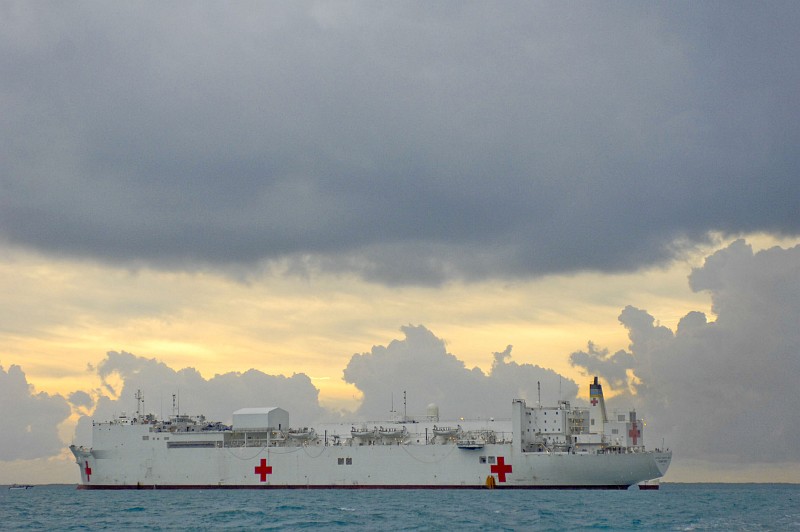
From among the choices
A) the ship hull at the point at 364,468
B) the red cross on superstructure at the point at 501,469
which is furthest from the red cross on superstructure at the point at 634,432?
the red cross on superstructure at the point at 501,469

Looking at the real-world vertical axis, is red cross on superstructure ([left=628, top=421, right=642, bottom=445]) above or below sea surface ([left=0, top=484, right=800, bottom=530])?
above

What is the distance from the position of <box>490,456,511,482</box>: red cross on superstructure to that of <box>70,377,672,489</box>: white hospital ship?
0.05 m

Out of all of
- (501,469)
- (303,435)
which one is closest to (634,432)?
(501,469)

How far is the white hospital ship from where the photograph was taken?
170ft

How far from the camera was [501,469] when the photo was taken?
5200cm

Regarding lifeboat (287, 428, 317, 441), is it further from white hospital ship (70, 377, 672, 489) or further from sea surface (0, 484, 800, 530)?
sea surface (0, 484, 800, 530)

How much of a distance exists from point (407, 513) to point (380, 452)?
16.9 meters

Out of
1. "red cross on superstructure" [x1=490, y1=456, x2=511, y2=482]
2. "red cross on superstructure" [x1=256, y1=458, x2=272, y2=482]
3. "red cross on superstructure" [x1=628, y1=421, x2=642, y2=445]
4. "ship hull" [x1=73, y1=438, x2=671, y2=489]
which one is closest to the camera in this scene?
"ship hull" [x1=73, y1=438, x2=671, y2=489]

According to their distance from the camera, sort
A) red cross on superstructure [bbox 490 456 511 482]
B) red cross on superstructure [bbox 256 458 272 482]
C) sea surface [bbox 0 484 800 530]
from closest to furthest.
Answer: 1. sea surface [bbox 0 484 800 530]
2. red cross on superstructure [bbox 490 456 511 482]
3. red cross on superstructure [bbox 256 458 272 482]

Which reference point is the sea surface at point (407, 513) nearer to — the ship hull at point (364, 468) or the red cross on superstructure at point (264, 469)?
the ship hull at point (364, 468)

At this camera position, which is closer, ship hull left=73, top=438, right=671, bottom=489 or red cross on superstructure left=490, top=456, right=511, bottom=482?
ship hull left=73, top=438, right=671, bottom=489

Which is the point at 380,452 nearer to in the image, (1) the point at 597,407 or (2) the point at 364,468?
Answer: (2) the point at 364,468

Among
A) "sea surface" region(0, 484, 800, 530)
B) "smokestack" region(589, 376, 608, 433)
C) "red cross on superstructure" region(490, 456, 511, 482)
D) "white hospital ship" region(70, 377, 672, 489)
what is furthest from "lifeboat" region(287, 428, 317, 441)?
"smokestack" region(589, 376, 608, 433)

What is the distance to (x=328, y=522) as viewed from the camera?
33.4 meters
